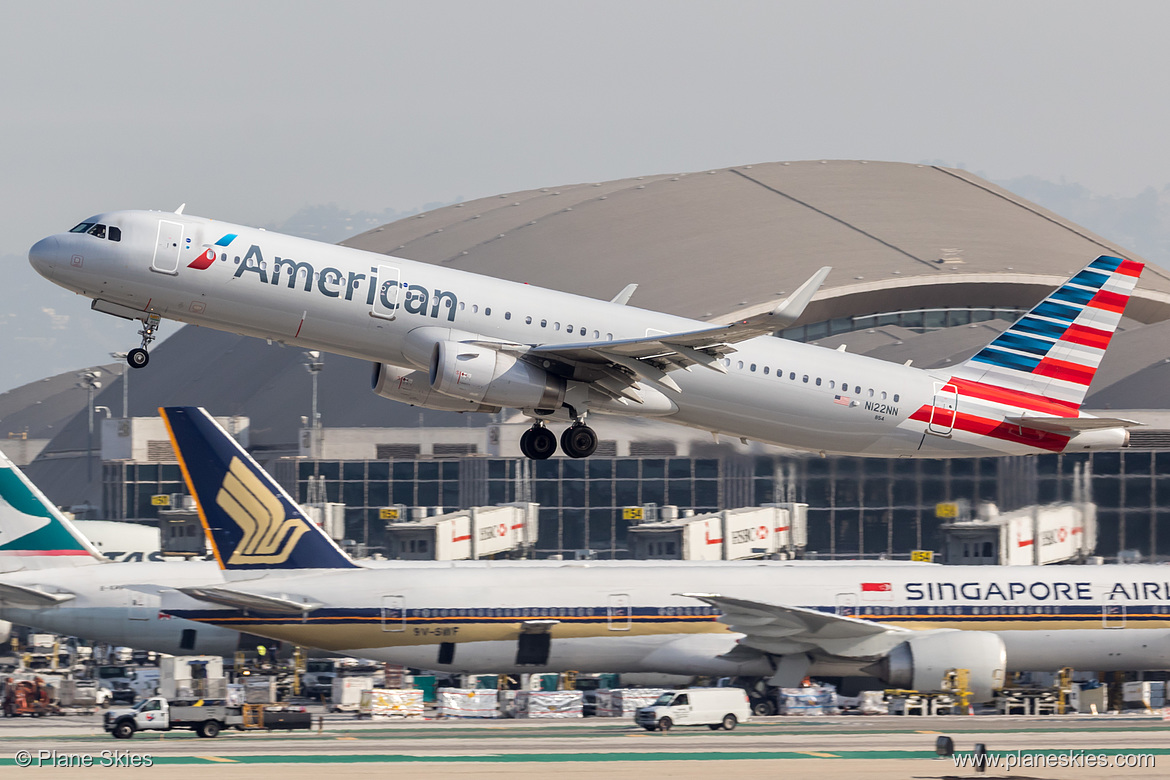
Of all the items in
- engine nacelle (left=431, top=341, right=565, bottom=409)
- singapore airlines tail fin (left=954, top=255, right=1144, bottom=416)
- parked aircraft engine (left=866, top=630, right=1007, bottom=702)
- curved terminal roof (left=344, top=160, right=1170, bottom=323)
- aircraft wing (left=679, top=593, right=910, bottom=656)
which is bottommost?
parked aircraft engine (left=866, top=630, right=1007, bottom=702)

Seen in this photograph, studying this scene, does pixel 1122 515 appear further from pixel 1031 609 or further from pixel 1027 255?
pixel 1027 255

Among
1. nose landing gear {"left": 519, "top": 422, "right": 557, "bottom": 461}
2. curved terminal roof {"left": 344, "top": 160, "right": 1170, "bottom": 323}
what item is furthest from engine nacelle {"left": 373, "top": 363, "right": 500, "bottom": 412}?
curved terminal roof {"left": 344, "top": 160, "right": 1170, "bottom": 323}

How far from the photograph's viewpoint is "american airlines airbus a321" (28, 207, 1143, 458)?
109 ft

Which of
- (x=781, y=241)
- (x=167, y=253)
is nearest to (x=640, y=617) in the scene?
(x=167, y=253)

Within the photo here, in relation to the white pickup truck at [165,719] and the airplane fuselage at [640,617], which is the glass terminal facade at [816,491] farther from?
the white pickup truck at [165,719]

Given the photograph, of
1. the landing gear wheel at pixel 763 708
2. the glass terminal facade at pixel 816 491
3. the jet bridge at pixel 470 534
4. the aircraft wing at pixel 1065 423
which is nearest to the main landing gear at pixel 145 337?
the landing gear wheel at pixel 763 708

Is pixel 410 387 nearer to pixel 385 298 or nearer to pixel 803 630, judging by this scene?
pixel 385 298

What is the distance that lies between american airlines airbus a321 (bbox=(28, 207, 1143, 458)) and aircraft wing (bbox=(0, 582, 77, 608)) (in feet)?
46.5

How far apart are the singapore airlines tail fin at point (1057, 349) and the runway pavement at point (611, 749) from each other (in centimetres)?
904

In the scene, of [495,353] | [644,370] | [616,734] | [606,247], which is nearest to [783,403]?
[644,370]

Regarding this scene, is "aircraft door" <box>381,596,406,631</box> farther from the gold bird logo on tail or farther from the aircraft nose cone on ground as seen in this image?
the aircraft nose cone on ground

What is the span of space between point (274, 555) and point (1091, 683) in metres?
25.4

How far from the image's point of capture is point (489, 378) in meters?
33.9

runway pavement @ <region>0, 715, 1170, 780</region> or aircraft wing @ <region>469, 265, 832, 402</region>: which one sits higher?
aircraft wing @ <region>469, 265, 832, 402</region>
